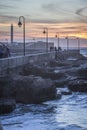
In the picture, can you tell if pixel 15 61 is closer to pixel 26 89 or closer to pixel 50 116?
pixel 26 89

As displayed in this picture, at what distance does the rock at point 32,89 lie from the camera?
75.5 ft

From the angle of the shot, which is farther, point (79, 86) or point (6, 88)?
point (79, 86)

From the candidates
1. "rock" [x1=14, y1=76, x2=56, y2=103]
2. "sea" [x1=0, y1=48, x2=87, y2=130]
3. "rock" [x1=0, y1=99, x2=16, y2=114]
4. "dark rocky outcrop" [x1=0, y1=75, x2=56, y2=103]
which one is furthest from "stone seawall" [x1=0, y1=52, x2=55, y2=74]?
"rock" [x1=0, y1=99, x2=16, y2=114]

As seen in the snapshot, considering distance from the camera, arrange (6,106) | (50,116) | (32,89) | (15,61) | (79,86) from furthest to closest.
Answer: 1. (15,61)
2. (79,86)
3. (32,89)
4. (50,116)
5. (6,106)

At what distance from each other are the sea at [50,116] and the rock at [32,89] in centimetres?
50

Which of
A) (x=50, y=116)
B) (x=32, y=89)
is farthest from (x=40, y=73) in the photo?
(x=50, y=116)

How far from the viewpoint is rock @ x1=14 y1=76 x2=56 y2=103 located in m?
23.0

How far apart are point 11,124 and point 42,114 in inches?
117

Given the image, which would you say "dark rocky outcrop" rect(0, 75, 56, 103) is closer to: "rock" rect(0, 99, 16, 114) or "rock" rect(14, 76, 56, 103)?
"rock" rect(14, 76, 56, 103)

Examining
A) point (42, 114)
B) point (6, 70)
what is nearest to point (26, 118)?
point (42, 114)

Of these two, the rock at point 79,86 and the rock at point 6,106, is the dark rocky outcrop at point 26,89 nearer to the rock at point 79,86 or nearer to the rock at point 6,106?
the rock at point 6,106

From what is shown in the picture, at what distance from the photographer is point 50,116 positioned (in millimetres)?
20531

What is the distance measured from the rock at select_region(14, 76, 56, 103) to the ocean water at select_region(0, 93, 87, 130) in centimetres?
52

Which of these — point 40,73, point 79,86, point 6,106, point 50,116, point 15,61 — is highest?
point 15,61
